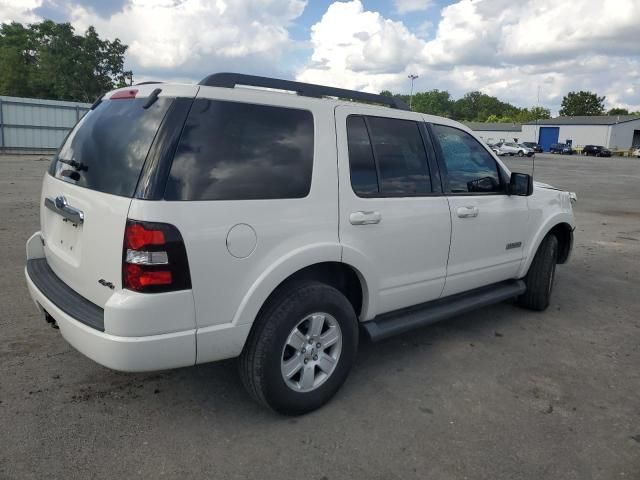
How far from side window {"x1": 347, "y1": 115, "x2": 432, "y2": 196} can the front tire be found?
0.77 meters

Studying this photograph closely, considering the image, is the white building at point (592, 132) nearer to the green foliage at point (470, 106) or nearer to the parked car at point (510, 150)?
the parked car at point (510, 150)

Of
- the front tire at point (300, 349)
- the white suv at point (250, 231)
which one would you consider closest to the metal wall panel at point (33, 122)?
the white suv at point (250, 231)

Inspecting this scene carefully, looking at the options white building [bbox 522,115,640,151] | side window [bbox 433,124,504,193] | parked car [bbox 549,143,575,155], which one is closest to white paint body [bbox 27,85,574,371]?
side window [bbox 433,124,504,193]

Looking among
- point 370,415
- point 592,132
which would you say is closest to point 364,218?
point 370,415

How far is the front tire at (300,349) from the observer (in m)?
2.86

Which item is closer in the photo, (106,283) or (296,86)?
(106,283)

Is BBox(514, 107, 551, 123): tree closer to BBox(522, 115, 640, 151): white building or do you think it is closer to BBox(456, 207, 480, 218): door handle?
BBox(522, 115, 640, 151): white building

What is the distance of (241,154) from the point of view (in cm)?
278

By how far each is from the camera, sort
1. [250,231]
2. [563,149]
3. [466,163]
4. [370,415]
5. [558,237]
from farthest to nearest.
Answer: [563,149] < [558,237] < [466,163] < [370,415] < [250,231]

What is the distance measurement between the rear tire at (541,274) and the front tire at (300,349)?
257 cm

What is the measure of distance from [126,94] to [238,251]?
1.16 metres

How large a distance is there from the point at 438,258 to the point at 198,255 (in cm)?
194

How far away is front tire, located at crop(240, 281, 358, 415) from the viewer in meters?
2.86

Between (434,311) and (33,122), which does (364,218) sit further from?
(33,122)
